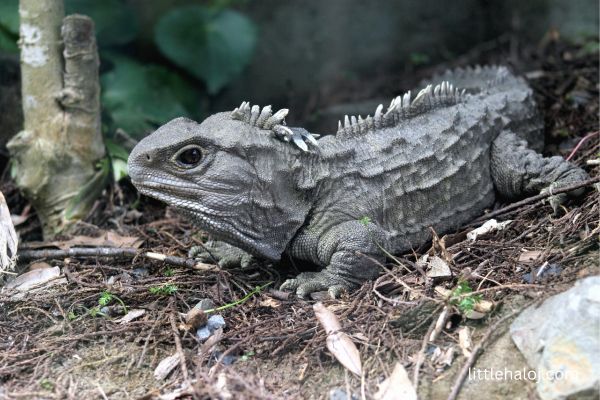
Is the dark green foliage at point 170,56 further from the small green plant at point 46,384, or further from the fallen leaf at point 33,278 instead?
the small green plant at point 46,384

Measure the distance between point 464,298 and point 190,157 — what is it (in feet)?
7.58

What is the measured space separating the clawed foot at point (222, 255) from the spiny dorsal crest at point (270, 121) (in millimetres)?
1143

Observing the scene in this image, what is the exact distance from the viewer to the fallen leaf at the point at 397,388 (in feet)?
13.8

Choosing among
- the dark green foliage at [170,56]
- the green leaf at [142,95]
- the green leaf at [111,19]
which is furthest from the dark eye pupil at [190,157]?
the green leaf at [111,19]

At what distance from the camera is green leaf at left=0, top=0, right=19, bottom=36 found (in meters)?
7.98

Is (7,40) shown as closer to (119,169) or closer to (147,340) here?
(119,169)

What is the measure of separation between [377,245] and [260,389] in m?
1.75

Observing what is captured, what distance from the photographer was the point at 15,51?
27.0 feet

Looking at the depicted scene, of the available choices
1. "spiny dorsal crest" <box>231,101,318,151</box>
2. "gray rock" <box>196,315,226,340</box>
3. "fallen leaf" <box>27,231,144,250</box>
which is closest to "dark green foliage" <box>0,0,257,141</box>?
"fallen leaf" <box>27,231,144,250</box>

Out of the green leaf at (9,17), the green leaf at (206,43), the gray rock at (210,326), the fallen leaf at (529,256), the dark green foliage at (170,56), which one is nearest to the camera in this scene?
the gray rock at (210,326)

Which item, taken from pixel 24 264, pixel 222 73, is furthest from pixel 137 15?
pixel 24 264

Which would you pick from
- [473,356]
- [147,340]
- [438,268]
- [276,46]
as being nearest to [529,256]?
[438,268]

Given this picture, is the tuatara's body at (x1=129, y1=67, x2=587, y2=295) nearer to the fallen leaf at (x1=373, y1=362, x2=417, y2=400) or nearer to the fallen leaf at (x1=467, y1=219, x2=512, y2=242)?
the fallen leaf at (x1=467, y1=219, x2=512, y2=242)

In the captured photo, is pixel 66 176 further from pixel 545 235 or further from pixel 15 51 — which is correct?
pixel 545 235
